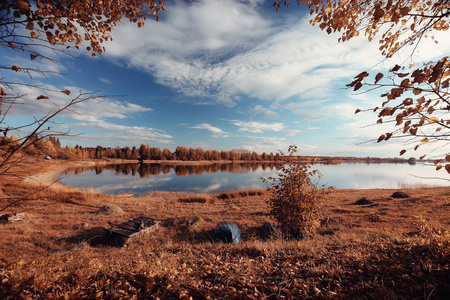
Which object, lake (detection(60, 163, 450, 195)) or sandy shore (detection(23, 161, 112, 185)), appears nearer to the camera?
sandy shore (detection(23, 161, 112, 185))

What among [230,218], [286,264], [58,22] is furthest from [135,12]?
[230,218]

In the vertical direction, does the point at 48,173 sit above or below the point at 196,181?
above

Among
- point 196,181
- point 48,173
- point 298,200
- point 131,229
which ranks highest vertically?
point 298,200

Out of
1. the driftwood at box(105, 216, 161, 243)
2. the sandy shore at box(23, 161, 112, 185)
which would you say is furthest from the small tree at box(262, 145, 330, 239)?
the driftwood at box(105, 216, 161, 243)

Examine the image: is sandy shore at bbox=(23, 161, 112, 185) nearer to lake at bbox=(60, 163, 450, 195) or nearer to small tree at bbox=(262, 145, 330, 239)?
lake at bbox=(60, 163, 450, 195)

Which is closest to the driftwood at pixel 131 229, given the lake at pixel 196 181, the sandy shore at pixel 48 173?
the sandy shore at pixel 48 173

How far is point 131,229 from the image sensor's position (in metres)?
9.90

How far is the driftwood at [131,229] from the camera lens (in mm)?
9227

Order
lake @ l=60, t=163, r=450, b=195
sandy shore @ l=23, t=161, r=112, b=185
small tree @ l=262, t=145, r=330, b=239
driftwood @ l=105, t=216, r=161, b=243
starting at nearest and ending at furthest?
sandy shore @ l=23, t=161, r=112, b=185, small tree @ l=262, t=145, r=330, b=239, driftwood @ l=105, t=216, r=161, b=243, lake @ l=60, t=163, r=450, b=195

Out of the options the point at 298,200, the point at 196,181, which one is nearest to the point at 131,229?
the point at 298,200

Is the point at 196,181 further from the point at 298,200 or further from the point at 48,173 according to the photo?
the point at 298,200

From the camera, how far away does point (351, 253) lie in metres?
4.32

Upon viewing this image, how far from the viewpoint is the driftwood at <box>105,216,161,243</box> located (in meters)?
9.23

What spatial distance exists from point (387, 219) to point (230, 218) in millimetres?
10515
